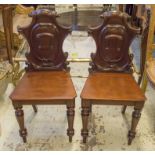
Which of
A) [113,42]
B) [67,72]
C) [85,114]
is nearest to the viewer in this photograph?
[85,114]

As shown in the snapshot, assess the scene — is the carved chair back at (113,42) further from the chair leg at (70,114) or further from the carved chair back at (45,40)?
the chair leg at (70,114)

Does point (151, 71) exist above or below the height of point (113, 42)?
below

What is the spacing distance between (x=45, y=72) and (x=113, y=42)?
56 cm

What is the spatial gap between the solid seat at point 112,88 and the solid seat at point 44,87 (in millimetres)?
129

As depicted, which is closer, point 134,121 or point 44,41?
point 134,121

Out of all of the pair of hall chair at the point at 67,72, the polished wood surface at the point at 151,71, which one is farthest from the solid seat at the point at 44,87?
the polished wood surface at the point at 151,71

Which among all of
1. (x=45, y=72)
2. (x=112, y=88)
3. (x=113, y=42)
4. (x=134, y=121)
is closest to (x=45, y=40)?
(x=45, y=72)

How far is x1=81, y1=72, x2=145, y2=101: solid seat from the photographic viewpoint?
1509 mm

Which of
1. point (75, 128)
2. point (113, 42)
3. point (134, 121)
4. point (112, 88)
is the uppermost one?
point (113, 42)

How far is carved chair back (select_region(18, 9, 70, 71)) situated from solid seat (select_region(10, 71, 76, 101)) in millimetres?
70

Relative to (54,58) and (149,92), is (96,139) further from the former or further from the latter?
(149,92)

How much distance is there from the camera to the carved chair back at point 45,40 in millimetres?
1636

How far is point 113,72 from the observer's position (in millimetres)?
1779

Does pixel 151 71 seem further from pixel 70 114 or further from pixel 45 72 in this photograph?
pixel 45 72
